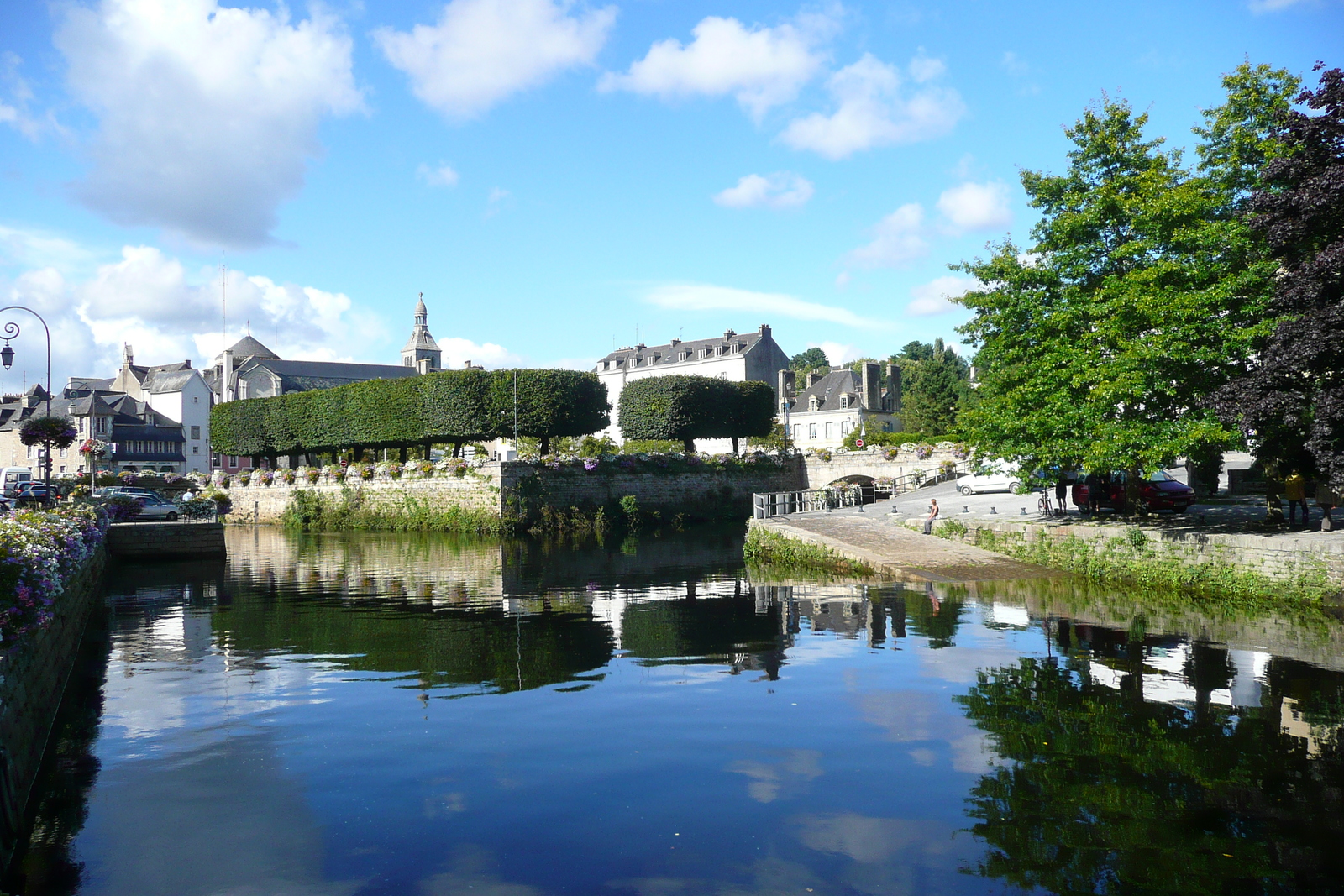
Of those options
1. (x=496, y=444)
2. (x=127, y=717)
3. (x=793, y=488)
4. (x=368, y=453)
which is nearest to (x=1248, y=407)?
(x=127, y=717)

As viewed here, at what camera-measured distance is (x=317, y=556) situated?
35.2 metres

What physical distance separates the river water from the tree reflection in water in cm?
4

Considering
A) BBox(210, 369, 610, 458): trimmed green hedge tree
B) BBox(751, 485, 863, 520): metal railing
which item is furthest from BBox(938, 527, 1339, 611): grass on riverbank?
BBox(210, 369, 610, 458): trimmed green hedge tree

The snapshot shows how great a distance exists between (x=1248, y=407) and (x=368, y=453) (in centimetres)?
5706

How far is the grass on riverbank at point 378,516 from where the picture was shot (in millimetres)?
46594

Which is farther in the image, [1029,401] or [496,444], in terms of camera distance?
[496,444]

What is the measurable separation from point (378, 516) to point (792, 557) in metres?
29.2

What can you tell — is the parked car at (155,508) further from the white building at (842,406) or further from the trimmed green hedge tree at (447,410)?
the white building at (842,406)

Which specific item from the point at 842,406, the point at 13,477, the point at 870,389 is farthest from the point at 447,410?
the point at 870,389

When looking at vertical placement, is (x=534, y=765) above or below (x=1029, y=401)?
below

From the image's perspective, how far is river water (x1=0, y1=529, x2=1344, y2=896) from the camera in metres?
7.48

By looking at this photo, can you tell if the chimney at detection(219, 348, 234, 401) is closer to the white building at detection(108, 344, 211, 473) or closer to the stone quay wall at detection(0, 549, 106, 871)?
the white building at detection(108, 344, 211, 473)

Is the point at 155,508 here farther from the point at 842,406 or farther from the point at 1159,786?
the point at 842,406

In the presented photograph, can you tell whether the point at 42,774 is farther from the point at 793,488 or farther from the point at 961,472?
the point at 793,488
